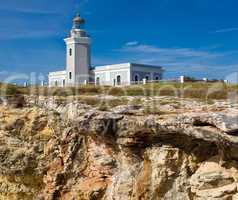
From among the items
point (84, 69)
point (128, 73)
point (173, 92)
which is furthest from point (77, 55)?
point (173, 92)

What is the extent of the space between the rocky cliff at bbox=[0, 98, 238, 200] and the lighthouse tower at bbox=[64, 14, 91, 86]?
28.1 m

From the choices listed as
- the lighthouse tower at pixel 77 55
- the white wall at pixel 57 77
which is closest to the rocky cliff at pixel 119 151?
the lighthouse tower at pixel 77 55

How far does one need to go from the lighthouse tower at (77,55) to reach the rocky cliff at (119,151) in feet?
92.1

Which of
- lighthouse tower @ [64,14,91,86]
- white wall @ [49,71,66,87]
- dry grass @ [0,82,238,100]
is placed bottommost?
dry grass @ [0,82,238,100]

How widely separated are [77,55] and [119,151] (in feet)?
111

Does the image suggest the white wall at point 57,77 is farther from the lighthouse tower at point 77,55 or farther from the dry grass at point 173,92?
the dry grass at point 173,92

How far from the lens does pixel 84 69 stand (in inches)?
1876

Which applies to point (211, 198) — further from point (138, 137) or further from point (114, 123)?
point (114, 123)

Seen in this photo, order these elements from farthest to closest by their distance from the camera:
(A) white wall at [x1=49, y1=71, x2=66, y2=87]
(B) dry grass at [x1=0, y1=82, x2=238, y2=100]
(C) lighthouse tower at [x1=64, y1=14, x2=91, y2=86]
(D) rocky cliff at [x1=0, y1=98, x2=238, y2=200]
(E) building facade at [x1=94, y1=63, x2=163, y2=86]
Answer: (A) white wall at [x1=49, y1=71, x2=66, y2=87]
(C) lighthouse tower at [x1=64, y1=14, x2=91, y2=86]
(E) building facade at [x1=94, y1=63, x2=163, y2=86]
(B) dry grass at [x1=0, y1=82, x2=238, y2=100]
(D) rocky cliff at [x1=0, y1=98, x2=238, y2=200]

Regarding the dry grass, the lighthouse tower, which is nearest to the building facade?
the lighthouse tower

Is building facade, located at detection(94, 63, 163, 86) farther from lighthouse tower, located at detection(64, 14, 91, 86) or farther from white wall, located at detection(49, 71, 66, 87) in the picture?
white wall, located at detection(49, 71, 66, 87)

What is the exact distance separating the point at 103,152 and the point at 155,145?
2771 mm

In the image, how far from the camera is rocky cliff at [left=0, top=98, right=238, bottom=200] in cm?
1180

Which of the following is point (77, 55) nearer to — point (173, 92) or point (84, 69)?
point (84, 69)
